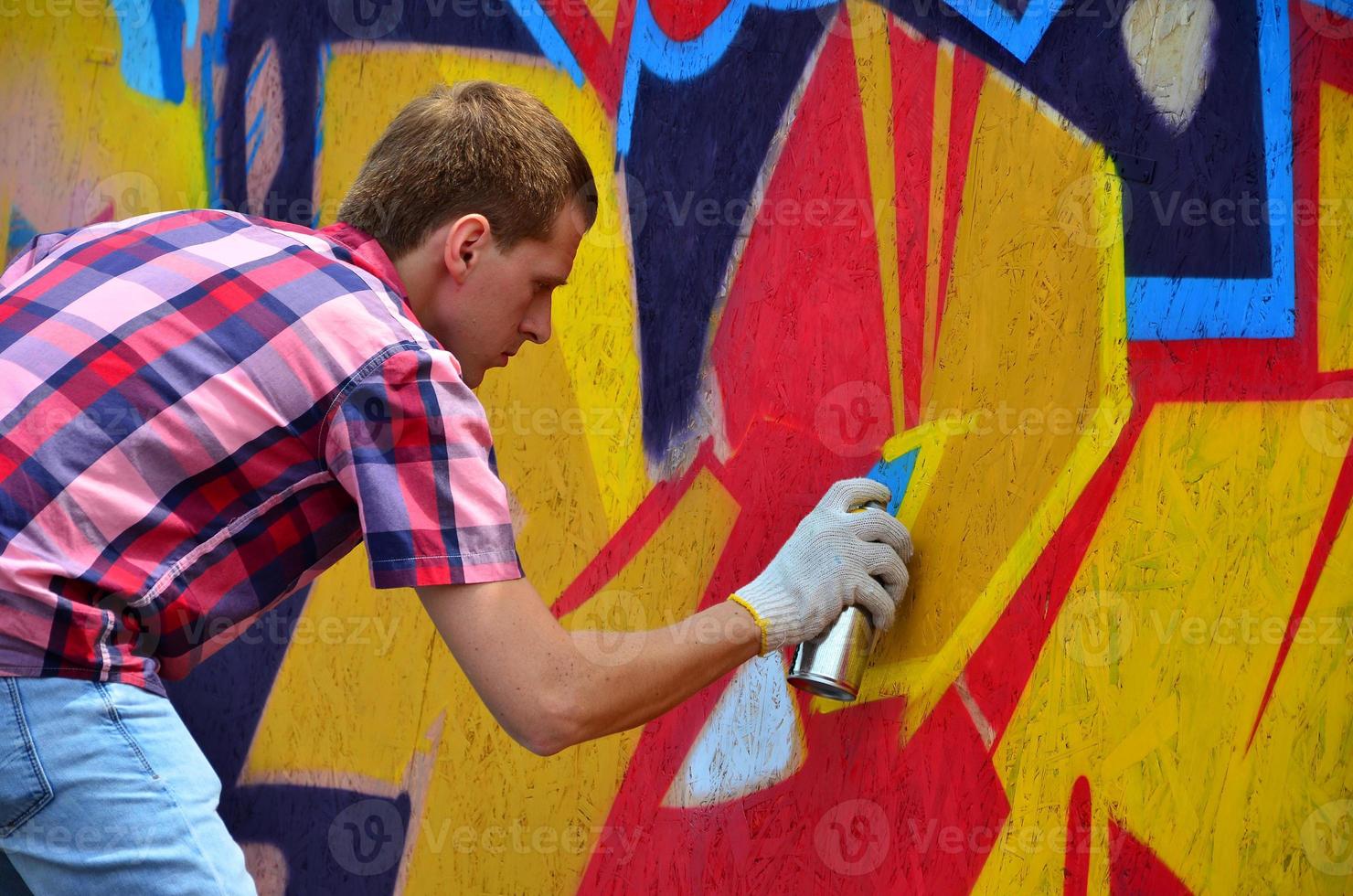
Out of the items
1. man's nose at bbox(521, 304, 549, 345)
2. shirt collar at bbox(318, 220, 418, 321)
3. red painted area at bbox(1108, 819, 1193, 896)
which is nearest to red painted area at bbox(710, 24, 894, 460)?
man's nose at bbox(521, 304, 549, 345)

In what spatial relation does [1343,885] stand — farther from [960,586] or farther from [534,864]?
[534,864]

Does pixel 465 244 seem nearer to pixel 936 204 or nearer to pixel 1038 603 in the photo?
pixel 936 204

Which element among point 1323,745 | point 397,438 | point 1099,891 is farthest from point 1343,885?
point 397,438

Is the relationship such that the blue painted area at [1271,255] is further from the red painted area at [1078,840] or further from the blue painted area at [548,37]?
the blue painted area at [548,37]

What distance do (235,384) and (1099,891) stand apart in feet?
5.31

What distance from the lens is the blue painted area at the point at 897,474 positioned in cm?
249

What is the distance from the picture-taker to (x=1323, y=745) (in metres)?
2.09

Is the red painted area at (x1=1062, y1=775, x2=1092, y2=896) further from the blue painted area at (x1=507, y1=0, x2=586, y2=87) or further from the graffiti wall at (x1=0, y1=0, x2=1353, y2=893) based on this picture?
the blue painted area at (x1=507, y1=0, x2=586, y2=87)

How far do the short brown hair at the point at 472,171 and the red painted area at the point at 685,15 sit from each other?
0.88 meters

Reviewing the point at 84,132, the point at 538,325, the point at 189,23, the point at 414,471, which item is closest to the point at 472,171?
the point at 538,325

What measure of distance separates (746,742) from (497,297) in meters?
1.15

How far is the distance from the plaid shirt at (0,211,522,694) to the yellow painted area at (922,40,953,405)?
1.03 metres

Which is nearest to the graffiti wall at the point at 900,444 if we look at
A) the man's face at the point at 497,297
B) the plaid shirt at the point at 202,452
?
the plaid shirt at the point at 202,452

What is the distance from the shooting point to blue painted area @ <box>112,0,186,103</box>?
146 inches
